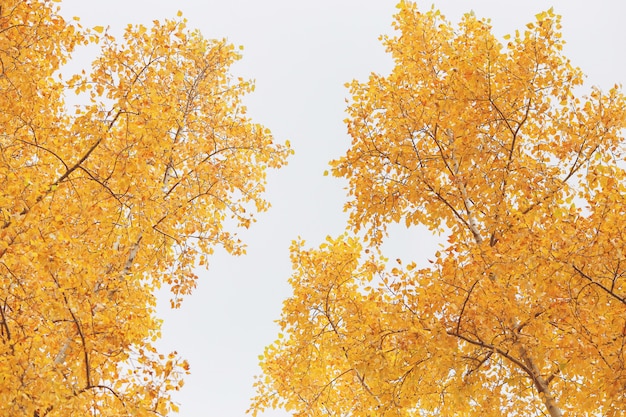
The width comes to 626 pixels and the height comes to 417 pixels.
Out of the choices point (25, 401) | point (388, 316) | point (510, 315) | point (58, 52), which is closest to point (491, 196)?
point (510, 315)

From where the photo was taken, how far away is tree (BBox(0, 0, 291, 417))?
348 centimetres

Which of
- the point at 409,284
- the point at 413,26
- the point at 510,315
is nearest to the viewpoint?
the point at 510,315

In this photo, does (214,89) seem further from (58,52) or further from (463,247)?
(463,247)

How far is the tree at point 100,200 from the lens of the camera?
3477 mm

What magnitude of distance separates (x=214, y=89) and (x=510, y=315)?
573cm

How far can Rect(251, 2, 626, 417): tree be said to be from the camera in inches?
144

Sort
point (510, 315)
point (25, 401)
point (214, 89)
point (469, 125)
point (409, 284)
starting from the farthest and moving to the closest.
A: point (214, 89)
point (469, 125)
point (409, 284)
point (510, 315)
point (25, 401)

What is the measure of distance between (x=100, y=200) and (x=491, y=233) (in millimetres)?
3991

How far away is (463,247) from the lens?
431cm

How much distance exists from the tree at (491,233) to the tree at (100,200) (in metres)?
1.98

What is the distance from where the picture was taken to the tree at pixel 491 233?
12.0 ft

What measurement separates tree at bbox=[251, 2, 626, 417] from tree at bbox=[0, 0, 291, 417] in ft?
6.49

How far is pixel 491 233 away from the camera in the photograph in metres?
4.82

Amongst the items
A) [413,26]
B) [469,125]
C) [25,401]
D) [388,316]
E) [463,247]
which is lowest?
[25,401]
